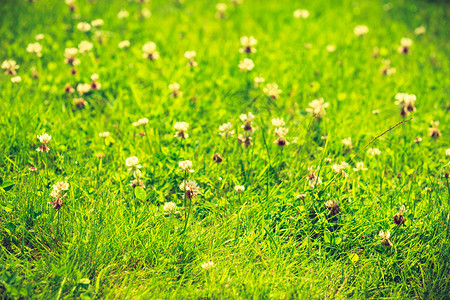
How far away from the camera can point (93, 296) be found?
1913 mm

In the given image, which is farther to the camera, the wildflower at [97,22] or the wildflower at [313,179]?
the wildflower at [97,22]

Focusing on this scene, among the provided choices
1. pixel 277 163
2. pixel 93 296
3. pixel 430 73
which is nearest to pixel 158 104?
pixel 277 163

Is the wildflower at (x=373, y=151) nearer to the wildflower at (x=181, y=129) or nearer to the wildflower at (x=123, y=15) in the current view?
the wildflower at (x=181, y=129)

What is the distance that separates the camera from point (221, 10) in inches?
208

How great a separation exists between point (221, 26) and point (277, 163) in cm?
283

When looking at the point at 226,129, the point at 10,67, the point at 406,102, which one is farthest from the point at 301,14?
the point at 10,67

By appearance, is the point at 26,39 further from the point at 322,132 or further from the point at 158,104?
the point at 322,132

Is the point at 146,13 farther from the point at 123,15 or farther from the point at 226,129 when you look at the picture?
the point at 226,129

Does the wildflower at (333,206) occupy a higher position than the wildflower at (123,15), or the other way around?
the wildflower at (123,15)

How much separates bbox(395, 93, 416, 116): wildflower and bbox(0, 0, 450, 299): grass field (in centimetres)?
2

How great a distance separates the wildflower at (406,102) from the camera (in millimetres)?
3039

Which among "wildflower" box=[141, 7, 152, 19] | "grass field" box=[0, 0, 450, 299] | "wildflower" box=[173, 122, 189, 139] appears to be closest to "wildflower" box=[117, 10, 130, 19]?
"grass field" box=[0, 0, 450, 299]

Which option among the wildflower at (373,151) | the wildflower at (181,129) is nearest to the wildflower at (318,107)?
the wildflower at (373,151)

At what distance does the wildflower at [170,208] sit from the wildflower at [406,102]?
6.55 feet
